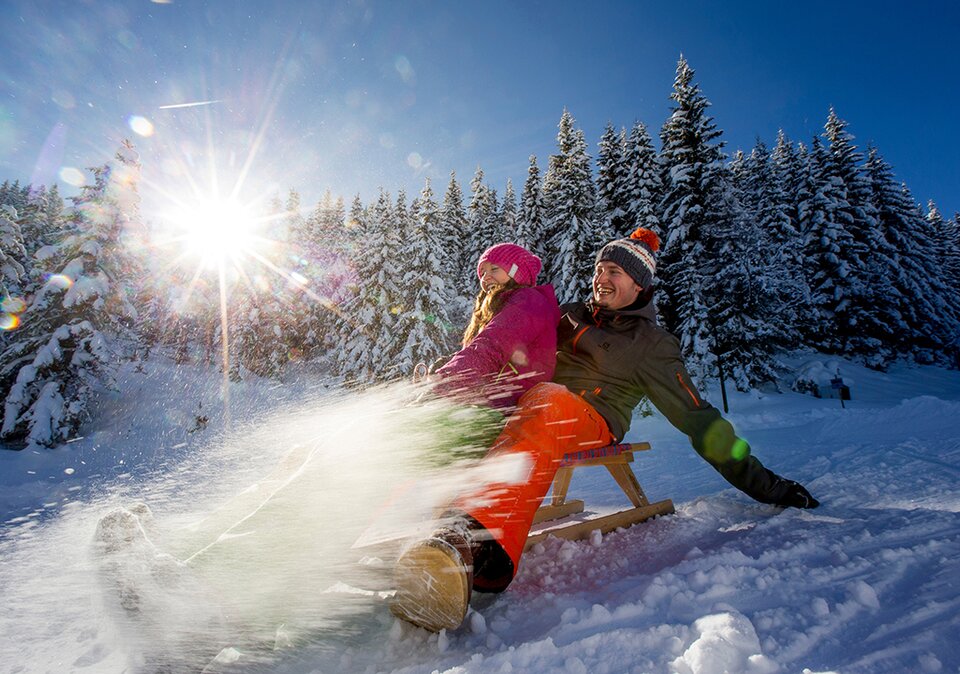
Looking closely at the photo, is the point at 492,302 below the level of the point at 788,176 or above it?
below

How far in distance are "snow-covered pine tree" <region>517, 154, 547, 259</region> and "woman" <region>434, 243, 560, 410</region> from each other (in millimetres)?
21659

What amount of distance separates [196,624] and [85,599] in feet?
3.82

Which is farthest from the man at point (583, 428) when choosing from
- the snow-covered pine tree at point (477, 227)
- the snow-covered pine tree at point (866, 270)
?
the snow-covered pine tree at point (866, 270)

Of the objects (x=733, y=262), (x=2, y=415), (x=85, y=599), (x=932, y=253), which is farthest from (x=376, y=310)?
(x=932, y=253)

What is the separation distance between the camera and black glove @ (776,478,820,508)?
302 centimetres

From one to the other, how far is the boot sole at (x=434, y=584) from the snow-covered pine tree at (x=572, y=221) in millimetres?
17382

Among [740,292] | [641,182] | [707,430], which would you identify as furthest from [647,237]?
[641,182]

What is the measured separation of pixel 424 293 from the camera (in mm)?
21438

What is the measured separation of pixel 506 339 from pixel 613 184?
23.8 m

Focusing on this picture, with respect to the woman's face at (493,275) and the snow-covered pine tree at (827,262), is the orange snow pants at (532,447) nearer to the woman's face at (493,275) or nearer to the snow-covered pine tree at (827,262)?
the woman's face at (493,275)

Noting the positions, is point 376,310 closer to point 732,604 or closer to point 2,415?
point 2,415

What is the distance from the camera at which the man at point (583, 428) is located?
1.79 meters

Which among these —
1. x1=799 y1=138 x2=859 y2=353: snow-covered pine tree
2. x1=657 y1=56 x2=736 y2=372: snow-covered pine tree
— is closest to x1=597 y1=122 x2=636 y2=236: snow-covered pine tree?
x1=657 y1=56 x2=736 y2=372: snow-covered pine tree

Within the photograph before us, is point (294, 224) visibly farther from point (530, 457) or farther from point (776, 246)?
point (530, 457)
